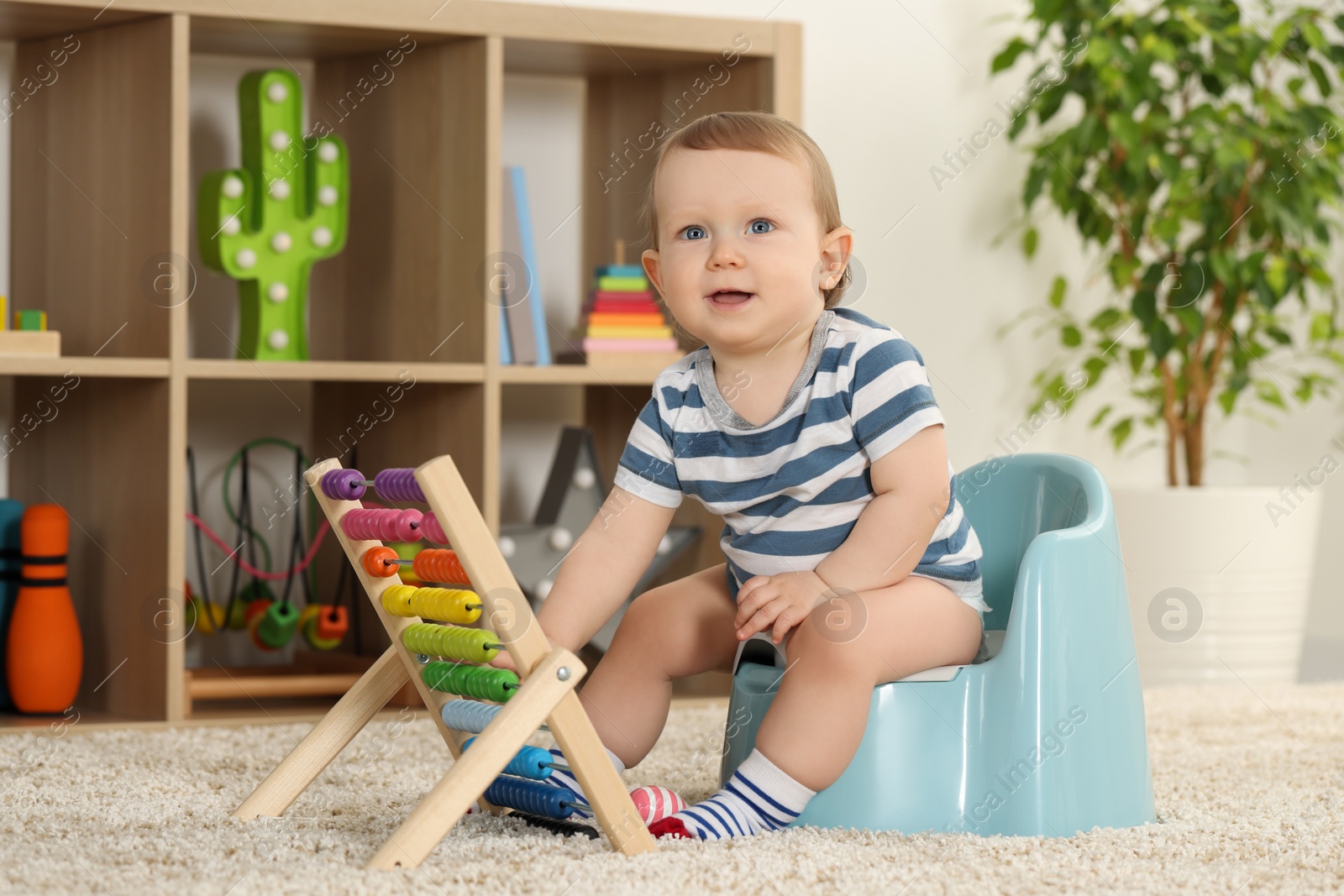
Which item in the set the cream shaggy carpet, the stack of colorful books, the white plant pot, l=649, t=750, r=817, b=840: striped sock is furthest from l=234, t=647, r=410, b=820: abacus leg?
the white plant pot

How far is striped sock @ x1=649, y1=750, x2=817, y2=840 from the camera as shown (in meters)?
Answer: 1.01

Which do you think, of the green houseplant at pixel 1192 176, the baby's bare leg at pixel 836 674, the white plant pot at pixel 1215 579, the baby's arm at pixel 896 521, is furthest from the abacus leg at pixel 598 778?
the green houseplant at pixel 1192 176

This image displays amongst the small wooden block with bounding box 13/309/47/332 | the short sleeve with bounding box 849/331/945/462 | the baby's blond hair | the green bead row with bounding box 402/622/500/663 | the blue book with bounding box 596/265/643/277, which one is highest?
the baby's blond hair

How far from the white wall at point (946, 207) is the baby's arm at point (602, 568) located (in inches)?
47.2

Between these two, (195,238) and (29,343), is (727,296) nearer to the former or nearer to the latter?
(29,343)

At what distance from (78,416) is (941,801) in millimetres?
1164

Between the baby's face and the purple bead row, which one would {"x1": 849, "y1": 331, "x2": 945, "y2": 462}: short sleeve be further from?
the purple bead row

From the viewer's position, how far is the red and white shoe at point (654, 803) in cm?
104

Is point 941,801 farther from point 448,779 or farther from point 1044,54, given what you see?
point 1044,54

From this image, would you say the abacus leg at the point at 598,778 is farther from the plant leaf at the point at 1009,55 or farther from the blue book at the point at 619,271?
the plant leaf at the point at 1009,55

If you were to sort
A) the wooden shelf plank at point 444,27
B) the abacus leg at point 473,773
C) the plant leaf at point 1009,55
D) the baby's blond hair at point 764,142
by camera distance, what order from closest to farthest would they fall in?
the abacus leg at point 473,773 < the baby's blond hair at point 764,142 < the wooden shelf plank at point 444,27 < the plant leaf at point 1009,55

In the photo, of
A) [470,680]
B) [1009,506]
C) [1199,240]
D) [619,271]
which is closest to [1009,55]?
[1199,240]

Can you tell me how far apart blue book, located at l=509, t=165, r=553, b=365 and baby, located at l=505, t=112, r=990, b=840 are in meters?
0.58

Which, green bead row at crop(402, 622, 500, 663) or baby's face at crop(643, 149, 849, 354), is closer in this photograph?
green bead row at crop(402, 622, 500, 663)
